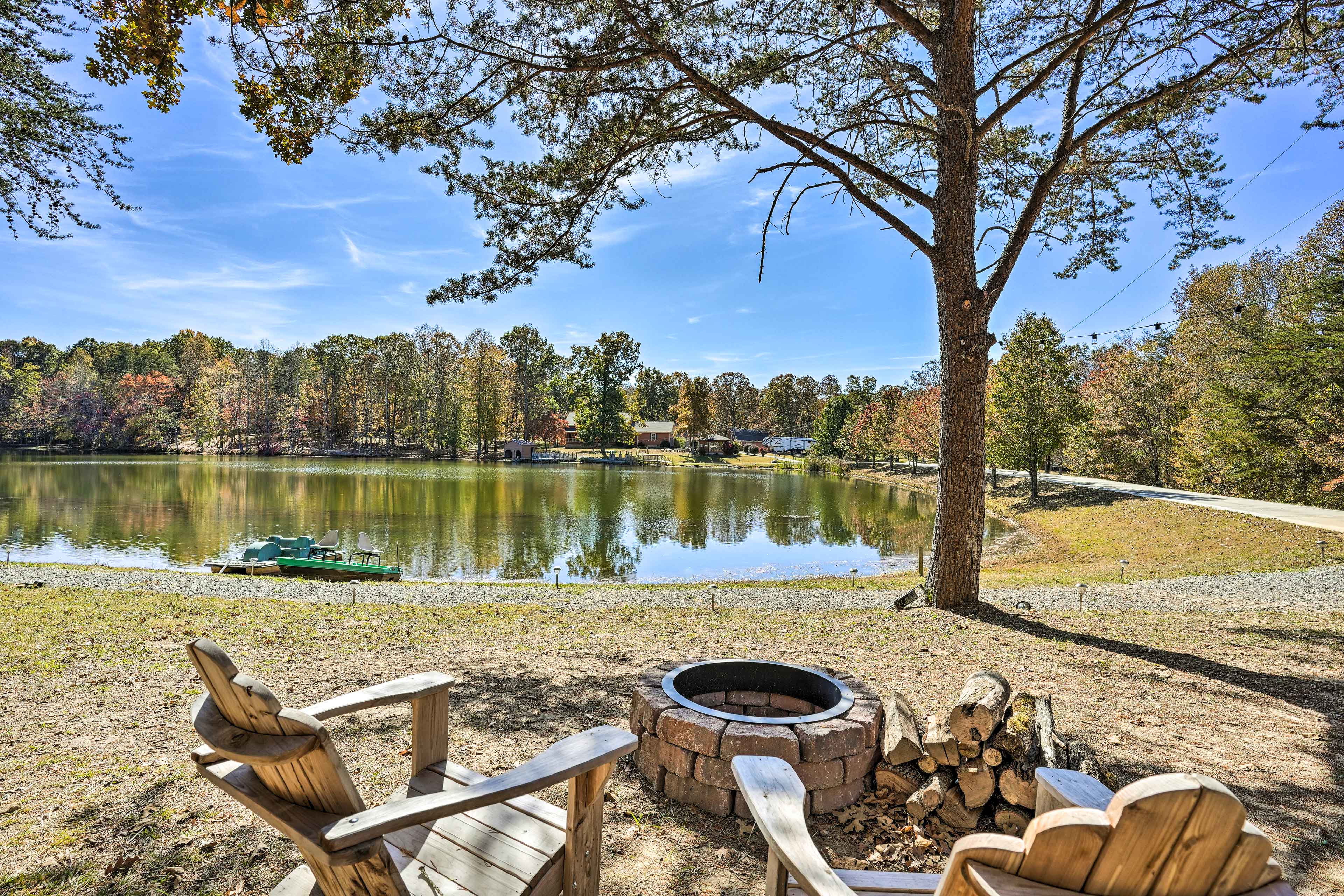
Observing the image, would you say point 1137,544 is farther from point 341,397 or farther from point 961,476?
point 341,397

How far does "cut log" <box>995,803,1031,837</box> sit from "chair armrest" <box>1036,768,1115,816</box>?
167 centimetres

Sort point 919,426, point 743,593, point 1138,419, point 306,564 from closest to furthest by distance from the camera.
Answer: point 743,593 < point 306,564 < point 1138,419 < point 919,426

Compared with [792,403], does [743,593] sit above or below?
below

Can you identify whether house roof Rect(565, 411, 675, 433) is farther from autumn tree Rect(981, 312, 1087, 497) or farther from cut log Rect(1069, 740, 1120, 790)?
cut log Rect(1069, 740, 1120, 790)

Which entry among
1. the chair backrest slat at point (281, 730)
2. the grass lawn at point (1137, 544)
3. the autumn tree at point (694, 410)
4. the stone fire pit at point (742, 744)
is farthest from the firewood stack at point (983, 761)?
the autumn tree at point (694, 410)

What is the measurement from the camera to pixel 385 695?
6.23 ft

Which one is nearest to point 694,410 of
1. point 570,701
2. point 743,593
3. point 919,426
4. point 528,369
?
point 528,369

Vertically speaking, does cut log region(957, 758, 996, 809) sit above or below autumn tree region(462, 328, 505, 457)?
below

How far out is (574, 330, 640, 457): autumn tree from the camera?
5822cm

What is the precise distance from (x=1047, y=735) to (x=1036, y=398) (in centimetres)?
2473

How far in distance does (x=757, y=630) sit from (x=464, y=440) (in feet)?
175

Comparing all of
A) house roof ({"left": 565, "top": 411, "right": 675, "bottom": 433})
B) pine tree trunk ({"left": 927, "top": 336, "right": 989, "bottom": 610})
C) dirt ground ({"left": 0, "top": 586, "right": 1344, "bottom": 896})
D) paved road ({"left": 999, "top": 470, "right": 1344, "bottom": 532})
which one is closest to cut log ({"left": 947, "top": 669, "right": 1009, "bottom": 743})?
dirt ground ({"left": 0, "top": 586, "right": 1344, "bottom": 896})

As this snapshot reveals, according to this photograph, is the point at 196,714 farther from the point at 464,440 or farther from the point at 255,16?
the point at 464,440

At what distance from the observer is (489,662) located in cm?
487
